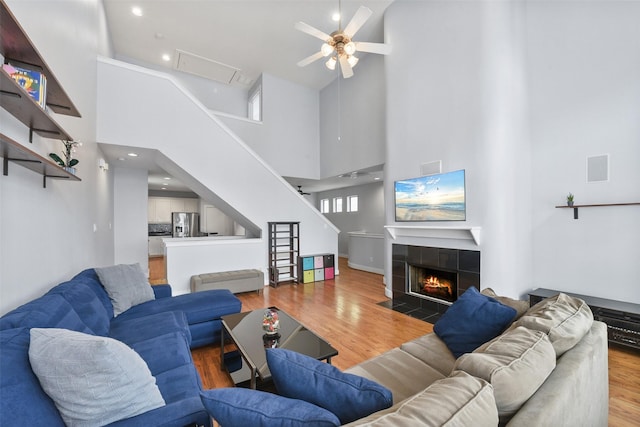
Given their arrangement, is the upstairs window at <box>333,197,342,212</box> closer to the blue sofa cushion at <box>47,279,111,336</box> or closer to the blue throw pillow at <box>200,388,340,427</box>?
the blue sofa cushion at <box>47,279,111,336</box>

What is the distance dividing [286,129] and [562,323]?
706 cm

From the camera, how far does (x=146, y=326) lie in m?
2.16

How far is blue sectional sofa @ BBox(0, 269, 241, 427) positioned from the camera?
96 cm

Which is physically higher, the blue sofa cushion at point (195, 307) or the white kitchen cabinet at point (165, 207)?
the white kitchen cabinet at point (165, 207)

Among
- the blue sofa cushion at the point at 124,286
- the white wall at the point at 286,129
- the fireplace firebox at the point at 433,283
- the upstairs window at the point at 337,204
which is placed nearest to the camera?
the blue sofa cushion at the point at 124,286

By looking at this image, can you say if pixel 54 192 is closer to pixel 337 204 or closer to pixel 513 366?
pixel 513 366

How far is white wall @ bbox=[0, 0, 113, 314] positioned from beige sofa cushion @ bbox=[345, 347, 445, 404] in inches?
83.9

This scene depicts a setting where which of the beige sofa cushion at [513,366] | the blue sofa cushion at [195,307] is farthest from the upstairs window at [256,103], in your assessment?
the beige sofa cushion at [513,366]

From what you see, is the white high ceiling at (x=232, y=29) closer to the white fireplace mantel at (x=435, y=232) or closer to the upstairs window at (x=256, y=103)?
the upstairs window at (x=256, y=103)

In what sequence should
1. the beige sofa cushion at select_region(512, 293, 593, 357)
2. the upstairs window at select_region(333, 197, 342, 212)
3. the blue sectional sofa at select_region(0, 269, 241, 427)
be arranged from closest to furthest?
the blue sectional sofa at select_region(0, 269, 241, 427) → the beige sofa cushion at select_region(512, 293, 593, 357) → the upstairs window at select_region(333, 197, 342, 212)

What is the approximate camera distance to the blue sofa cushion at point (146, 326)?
2006mm

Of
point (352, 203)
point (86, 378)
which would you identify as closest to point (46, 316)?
point (86, 378)

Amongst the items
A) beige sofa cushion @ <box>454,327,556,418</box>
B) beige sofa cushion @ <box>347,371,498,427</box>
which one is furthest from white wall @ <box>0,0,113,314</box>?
beige sofa cushion @ <box>454,327,556,418</box>

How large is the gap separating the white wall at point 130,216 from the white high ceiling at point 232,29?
0.61 m
